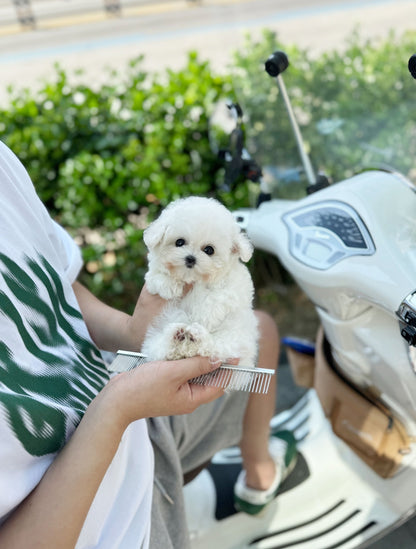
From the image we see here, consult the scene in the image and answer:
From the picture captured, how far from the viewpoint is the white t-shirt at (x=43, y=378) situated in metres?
0.84

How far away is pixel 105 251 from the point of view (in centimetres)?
247

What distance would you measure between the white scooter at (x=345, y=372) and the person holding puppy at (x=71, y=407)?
0.38 metres

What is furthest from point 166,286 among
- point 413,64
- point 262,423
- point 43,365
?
point 262,423

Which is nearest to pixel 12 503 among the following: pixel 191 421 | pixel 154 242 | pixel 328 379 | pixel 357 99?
pixel 154 242

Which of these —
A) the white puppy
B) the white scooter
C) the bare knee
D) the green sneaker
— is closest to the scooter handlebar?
the white scooter

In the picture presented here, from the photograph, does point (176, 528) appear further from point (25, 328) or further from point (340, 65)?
point (340, 65)

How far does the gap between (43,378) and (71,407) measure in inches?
2.9

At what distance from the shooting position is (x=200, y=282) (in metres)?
0.89

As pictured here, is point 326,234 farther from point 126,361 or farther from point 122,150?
point 122,150

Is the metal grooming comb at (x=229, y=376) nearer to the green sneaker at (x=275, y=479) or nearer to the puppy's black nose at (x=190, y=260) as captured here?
the puppy's black nose at (x=190, y=260)

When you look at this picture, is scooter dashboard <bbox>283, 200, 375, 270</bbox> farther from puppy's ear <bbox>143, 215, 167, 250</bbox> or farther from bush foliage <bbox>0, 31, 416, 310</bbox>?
bush foliage <bbox>0, 31, 416, 310</bbox>

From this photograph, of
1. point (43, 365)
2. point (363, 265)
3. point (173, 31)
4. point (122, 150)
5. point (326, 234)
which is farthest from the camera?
point (173, 31)

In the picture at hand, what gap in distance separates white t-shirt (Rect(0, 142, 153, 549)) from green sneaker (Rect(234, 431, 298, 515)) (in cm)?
59

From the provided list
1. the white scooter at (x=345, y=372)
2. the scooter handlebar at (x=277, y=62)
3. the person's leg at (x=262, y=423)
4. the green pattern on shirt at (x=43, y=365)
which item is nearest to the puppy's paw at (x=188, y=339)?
the green pattern on shirt at (x=43, y=365)
